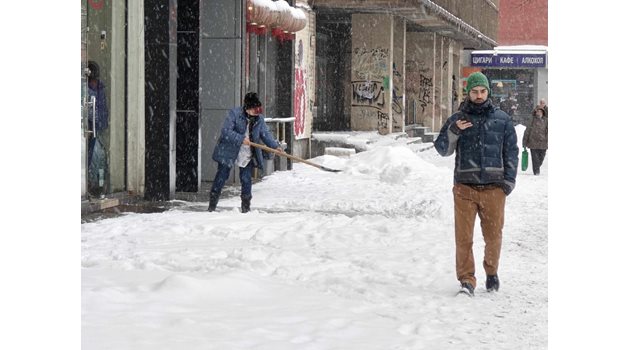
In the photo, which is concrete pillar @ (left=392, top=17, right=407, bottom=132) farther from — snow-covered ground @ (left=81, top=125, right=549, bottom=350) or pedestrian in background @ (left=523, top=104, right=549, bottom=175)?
snow-covered ground @ (left=81, top=125, right=549, bottom=350)

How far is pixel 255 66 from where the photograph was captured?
18125 mm

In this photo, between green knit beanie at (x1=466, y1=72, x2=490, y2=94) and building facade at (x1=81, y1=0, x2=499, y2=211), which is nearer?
green knit beanie at (x1=466, y1=72, x2=490, y2=94)

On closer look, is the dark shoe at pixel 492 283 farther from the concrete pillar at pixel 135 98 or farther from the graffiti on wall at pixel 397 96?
the graffiti on wall at pixel 397 96

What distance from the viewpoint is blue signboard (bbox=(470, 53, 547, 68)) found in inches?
1761

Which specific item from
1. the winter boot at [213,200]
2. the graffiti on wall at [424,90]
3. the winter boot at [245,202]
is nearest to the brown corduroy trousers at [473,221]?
the winter boot at [245,202]

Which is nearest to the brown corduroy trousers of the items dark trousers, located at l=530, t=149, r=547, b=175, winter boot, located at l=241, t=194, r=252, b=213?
winter boot, located at l=241, t=194, r=252, b=213

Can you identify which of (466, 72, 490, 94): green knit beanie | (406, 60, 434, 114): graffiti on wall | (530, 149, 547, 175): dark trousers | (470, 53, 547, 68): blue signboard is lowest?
(530, 149, 547, 175): dark trousers

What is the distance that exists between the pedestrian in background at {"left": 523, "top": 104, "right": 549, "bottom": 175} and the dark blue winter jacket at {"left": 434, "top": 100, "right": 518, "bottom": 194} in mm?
13490

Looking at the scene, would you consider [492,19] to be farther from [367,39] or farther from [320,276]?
[320,276]

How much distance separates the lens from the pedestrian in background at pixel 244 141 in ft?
38.4

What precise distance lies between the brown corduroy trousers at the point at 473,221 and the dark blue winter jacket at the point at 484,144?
10cm
